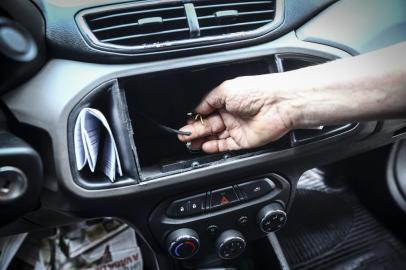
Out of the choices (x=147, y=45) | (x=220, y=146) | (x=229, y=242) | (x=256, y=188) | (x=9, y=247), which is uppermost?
(x=147, y=45)

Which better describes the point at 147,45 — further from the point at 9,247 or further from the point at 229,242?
the point at 9,247

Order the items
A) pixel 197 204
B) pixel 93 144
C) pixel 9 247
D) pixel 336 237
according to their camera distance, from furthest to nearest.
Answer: pixel 336 237 → pixel 9 247 → pixel 197 204 → pixel 93 144

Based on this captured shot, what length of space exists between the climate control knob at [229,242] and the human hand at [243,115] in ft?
0.68

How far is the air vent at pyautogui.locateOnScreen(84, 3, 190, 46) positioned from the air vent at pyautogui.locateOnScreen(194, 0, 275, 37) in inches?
1.8

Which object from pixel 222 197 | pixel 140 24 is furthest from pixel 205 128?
pixel 140 24

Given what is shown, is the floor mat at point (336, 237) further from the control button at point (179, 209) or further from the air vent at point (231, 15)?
the air vent at point (231, 15)

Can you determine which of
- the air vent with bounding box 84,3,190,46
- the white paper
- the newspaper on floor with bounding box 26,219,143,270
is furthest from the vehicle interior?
the white paper

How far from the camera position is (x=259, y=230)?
88 cm

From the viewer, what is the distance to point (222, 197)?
0.78 metres

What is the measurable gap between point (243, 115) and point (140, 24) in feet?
0.96

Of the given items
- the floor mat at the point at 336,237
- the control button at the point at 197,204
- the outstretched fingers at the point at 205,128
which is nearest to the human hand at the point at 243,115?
the outstretched fingers at the point at 205,128

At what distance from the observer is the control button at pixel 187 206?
755mm

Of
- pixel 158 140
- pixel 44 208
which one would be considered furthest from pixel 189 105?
pixel 44 208

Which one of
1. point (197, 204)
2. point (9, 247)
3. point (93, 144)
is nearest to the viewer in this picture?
point (93, 144)
